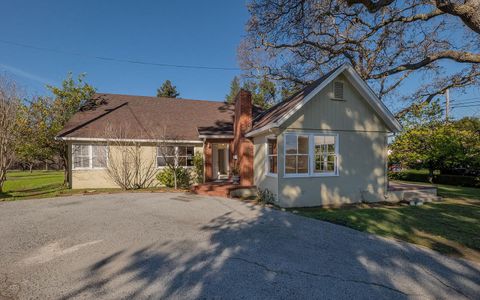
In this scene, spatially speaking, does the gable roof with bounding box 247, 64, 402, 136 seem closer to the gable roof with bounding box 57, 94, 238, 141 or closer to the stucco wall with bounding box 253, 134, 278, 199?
the stucco wall with bounding box 253, 134, 278, 199

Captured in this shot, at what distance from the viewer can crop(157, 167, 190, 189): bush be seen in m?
14.5

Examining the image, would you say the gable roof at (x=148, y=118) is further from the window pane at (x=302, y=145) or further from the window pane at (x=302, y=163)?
the window pane at (x=302, y=163)

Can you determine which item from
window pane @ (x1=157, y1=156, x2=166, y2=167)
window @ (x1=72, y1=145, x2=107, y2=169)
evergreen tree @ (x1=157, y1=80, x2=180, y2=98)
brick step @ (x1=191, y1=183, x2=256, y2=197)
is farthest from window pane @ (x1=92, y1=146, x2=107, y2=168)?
evergreen tree @ (x1=157, y1=80, x2=180, y2=98)

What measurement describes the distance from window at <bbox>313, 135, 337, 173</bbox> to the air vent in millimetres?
1685

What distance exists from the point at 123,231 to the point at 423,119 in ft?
70.3

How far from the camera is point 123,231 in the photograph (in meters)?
6.07

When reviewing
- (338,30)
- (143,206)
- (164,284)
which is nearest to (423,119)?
(338,30)

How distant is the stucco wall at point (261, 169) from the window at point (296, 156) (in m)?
0.87

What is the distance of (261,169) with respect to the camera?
11164 mm

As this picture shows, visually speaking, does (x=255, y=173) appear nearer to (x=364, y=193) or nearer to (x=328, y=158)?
(x=328, y=158)

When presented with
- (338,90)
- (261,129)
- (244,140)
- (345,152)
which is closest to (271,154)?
(261,129)

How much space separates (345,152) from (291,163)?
2390 mm

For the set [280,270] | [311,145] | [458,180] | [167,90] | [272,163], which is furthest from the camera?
[167,90]

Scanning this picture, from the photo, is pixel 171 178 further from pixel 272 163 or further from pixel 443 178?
pixel 443 178
